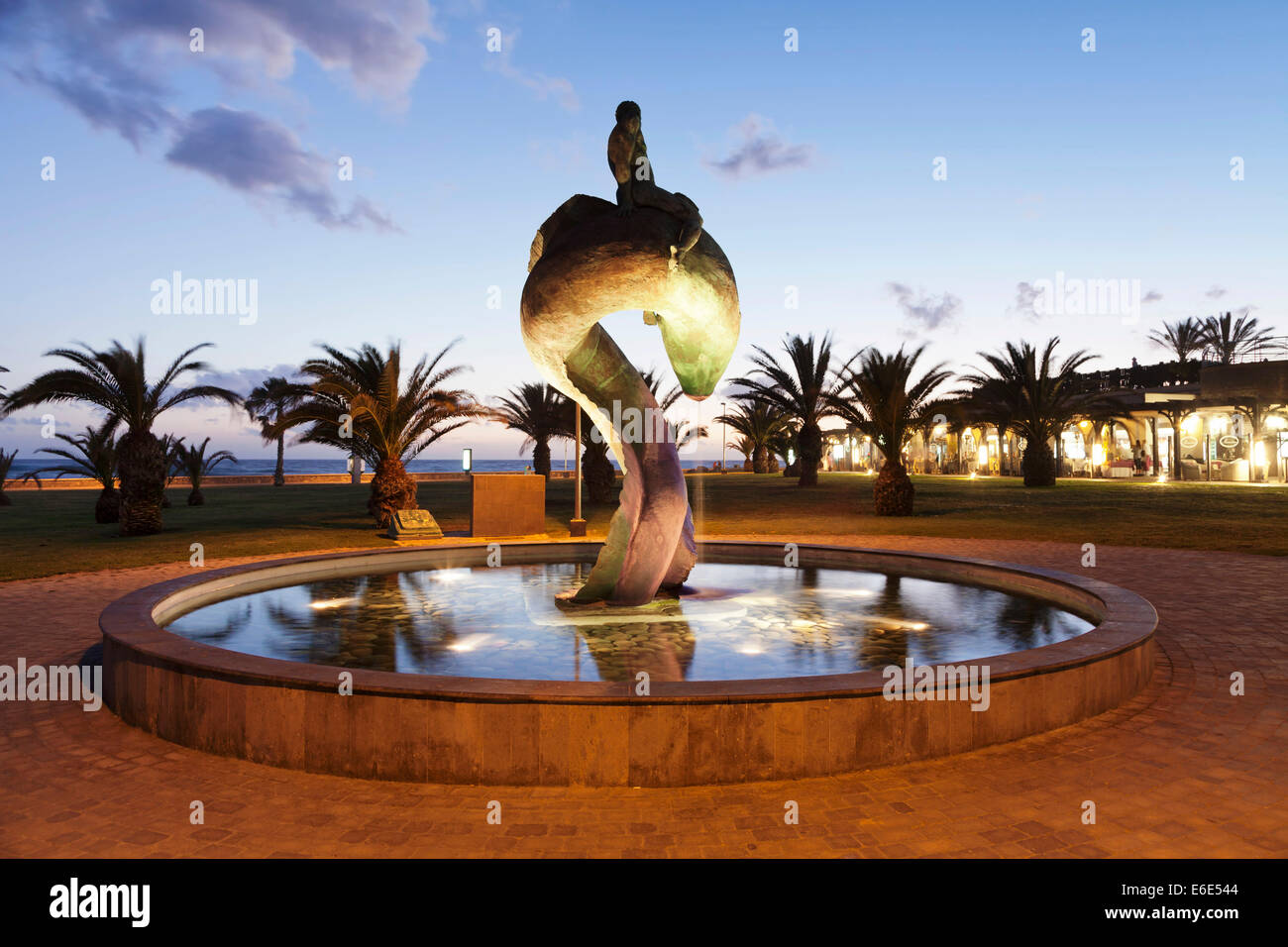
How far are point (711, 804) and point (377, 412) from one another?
17945 mm

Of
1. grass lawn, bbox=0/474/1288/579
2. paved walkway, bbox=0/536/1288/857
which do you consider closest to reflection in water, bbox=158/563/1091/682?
paved walkway, bbox=0/536/1288/857

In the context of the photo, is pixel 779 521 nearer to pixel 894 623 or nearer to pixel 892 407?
pixel 892 407

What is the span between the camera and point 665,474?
7.73 metres

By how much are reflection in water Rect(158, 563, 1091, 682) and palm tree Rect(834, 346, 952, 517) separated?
12720mm

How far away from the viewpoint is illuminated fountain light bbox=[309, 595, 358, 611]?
8.64 m

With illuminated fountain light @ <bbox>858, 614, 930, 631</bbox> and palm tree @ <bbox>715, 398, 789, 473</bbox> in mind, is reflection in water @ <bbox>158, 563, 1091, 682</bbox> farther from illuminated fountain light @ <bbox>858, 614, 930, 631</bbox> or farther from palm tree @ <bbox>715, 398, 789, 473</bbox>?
palm tree @ <bbox>715, 398, 789, 473</bbox>

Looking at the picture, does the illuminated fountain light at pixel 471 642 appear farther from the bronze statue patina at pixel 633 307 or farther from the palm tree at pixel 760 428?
the palm tree at pixel 760 428

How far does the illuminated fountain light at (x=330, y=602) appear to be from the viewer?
28.3 feet

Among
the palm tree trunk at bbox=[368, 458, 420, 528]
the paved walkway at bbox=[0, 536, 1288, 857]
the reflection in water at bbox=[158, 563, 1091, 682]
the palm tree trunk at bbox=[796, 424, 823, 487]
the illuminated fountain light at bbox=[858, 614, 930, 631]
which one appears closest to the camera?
the paved walkway at bbox=[0, 536, 1288, 857]

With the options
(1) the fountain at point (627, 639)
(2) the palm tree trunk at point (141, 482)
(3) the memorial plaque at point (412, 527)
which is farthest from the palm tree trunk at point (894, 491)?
(2) the palm tree trunk at point (141, 482)

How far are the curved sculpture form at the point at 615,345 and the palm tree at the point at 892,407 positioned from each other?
1533cm

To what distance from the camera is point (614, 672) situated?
5824 mm
